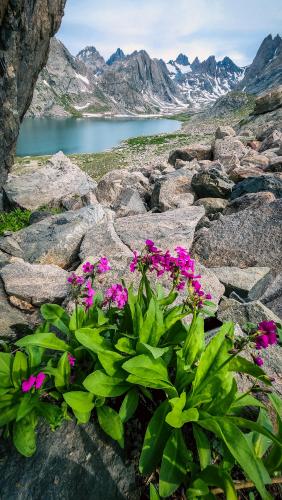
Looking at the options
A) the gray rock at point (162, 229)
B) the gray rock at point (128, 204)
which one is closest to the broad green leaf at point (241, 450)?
the gray rock at point (162, 229)

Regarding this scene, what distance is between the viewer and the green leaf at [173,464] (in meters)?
2.52

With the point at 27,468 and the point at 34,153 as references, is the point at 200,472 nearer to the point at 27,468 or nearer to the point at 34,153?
the point at 27,468

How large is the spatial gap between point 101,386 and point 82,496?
854 millimetres

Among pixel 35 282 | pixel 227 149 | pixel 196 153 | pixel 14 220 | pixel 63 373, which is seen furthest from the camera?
pixel 196 153

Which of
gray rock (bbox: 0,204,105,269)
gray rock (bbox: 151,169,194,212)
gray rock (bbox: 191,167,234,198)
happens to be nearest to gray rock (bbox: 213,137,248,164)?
gray rock (bbox: 151,169,194,212)

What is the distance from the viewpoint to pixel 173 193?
13531 millimetres

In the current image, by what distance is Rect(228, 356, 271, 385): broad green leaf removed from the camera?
2980 millimetres

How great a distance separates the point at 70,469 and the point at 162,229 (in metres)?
6.84

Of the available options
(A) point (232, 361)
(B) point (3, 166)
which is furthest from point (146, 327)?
(B) point (3, 166)

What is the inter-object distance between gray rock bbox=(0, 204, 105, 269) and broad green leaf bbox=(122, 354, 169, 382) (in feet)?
21.3

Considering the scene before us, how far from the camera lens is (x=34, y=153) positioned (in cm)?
6744

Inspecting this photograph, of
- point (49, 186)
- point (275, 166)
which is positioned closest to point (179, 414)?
point (275, 166)

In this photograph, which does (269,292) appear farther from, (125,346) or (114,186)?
(114,186)

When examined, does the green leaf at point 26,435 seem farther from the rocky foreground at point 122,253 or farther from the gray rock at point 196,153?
the gray rock at point 196,153
